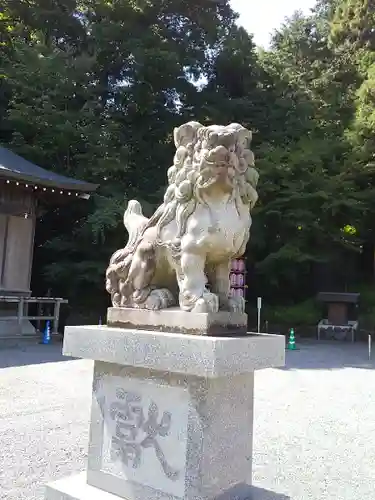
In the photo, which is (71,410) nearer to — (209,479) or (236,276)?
(209,479)

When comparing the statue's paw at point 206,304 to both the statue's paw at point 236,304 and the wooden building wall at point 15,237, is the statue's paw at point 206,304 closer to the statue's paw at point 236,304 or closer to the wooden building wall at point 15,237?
the statue's paw at point 236,304

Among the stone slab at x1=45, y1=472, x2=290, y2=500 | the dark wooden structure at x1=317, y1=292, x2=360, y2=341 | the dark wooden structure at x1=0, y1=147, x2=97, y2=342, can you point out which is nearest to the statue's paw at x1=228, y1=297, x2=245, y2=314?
the stone slab at x1=45, y1=472, x2=290, y2=500

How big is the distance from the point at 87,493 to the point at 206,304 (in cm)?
118

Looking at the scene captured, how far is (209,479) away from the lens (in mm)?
2170

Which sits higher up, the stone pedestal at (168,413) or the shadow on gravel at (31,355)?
the stone pedestal at (168,413)

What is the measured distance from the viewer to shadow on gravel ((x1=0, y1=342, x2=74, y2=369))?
25.6ft

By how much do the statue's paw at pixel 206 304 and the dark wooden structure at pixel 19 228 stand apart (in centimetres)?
850


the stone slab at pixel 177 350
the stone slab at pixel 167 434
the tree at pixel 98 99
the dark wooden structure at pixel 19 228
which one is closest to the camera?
the stone slab at pixel 177 350

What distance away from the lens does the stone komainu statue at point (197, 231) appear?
2424 mm

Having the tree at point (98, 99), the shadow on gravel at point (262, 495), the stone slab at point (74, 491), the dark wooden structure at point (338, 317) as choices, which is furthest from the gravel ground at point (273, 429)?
the dark wooden structure at point (338, 317)

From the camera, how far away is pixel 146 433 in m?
2.33

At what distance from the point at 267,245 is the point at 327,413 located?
9.78 metres

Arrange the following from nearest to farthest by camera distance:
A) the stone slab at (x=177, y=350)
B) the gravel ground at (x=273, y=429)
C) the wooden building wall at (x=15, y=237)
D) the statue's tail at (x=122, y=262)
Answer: the stone slab at (x=177, y=350) < the statue's tail at (x=122, y=262) < the gravel ground at (x=273, y=429) < the wooden building wall at (x=15, y=237)

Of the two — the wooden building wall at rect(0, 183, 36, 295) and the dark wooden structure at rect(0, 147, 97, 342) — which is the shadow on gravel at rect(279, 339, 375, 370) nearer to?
the dark wooden structure at rect(0, 147, 97, 342)
